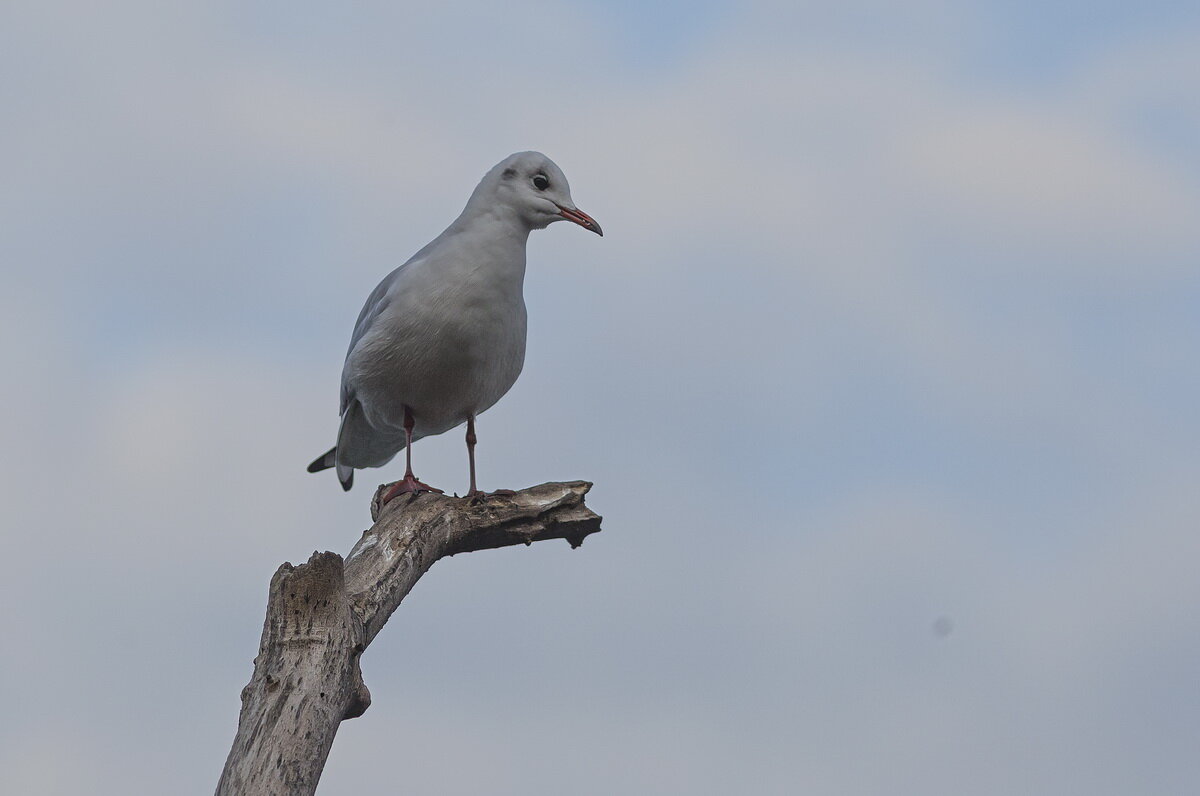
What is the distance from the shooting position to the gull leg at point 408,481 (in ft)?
31.0

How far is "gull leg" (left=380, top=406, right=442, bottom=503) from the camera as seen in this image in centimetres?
945

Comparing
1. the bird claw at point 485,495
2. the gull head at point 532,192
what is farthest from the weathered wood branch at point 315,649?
the gull head at point 532,192

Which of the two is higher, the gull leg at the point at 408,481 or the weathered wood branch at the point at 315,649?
the gull leg at the point at 408,481

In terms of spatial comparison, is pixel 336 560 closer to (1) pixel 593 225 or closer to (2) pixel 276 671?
(2) pixel 276 671

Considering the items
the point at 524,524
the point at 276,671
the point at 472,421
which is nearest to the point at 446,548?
the point at 524,524

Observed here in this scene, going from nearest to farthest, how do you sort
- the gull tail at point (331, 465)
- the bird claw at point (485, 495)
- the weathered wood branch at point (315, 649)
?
1. the weathered wood branch at point (315, 649)
2. the bird claw at point (485, 495)
3. the gull tail at point (331, 465)

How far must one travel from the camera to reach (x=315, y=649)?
683 cm

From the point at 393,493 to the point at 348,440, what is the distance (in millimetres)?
1492

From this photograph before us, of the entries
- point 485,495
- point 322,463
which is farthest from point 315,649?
point 322,463

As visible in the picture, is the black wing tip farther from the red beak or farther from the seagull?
the red beak

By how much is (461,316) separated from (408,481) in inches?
45.0

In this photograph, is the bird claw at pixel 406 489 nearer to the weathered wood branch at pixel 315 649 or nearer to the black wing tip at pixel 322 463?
the weathered wood branch at pixel 315 649

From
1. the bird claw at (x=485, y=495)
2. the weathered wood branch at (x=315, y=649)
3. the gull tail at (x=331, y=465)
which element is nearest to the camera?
the weathered wood branch at (x=315, y=649)

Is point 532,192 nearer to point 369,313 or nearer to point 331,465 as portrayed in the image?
point 369,313
